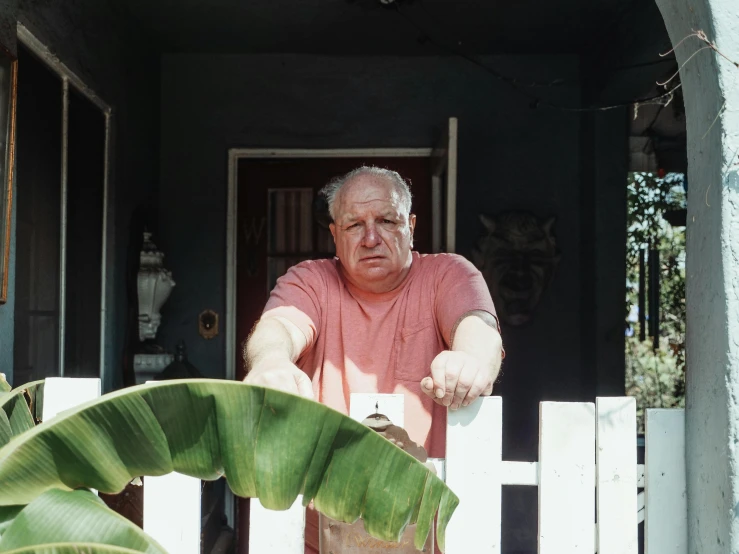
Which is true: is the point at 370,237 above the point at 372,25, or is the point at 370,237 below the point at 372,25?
A: below

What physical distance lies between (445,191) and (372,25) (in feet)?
3.65

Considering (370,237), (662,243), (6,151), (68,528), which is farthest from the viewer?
(662,243)

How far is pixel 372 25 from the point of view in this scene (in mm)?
4520

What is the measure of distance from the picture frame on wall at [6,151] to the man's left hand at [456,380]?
5.86 feet

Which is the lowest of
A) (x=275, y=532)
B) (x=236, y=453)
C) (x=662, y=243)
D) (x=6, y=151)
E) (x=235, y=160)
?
(x=275, y=532)

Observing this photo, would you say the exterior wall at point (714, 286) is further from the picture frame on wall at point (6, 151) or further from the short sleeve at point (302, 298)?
the picture frame on wall at point (6, 151)

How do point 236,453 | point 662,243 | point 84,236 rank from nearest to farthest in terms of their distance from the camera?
point 236,453, point 84,236, point 662,243

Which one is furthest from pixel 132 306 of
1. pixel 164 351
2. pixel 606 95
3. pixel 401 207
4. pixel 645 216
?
pixel 645 216

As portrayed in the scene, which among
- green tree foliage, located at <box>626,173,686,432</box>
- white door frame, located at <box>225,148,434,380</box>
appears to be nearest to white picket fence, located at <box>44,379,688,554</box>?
white door frame, located at <box>225,148,434,380</box>

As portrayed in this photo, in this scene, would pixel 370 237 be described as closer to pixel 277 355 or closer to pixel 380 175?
pixel 380 175

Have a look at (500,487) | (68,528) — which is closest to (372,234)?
(500,487)

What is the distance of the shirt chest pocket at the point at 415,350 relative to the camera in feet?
6.37

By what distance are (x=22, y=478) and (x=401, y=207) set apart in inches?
50.6

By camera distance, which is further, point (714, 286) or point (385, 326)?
point (385, 326)
